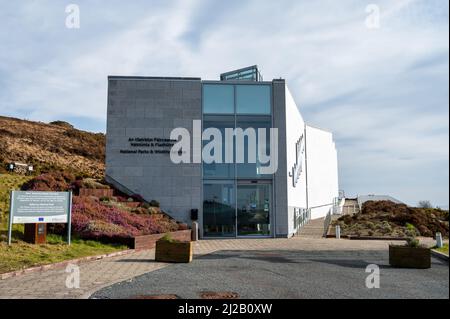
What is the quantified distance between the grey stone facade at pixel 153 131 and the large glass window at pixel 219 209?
50 centimetres

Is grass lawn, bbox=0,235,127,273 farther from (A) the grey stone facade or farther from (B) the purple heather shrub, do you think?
(A) the grey stone facade

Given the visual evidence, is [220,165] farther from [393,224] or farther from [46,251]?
[46,251]

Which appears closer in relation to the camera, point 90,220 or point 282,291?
point 282,291

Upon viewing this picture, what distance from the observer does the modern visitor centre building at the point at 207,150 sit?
72.3 feet

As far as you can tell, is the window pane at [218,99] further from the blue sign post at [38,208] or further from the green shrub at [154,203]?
the blue sign post at [38,208]

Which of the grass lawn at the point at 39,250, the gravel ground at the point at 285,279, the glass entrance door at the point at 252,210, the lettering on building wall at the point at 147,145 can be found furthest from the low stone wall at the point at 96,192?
the gravel ground at the point at 285,279

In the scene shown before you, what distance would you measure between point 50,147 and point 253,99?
1312 inches

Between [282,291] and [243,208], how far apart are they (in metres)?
14.0

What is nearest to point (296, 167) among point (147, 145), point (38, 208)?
point (147, 145)

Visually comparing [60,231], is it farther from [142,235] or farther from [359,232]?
[359,232]

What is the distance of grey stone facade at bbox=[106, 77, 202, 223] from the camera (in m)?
22.0
